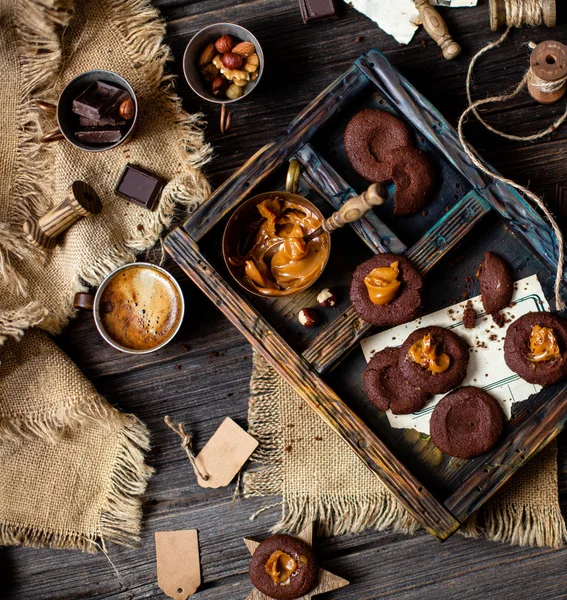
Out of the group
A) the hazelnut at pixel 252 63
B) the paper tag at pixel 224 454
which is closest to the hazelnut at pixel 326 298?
the paper tag at pixel 224 454

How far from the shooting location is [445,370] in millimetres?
1834

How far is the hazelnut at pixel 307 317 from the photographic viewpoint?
1886 mm

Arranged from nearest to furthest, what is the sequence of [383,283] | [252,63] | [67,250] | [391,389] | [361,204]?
[361,204] → [383,283] → [391,389] → [252,63] → [67,250]

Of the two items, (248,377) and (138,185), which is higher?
(138,185)

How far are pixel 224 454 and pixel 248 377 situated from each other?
0.87 ft

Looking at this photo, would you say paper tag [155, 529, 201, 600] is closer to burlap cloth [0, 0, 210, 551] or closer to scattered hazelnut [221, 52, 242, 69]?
burlap cloth [0, 0, 210, 551]

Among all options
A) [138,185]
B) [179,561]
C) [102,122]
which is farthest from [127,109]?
[179,561]

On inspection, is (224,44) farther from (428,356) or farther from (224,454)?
(224,454)

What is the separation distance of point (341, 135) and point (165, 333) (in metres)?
0.83

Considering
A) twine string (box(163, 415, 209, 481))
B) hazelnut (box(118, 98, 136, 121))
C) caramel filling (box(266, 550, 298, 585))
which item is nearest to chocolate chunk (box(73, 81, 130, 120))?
hazelnut (box(118, 98, 136, 121))

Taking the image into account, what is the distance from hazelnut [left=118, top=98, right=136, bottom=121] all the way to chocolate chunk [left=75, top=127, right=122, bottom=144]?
2.1 inches

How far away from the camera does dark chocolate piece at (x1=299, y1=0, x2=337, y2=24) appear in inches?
78.6

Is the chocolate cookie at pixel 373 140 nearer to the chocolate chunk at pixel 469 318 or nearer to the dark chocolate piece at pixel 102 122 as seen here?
the chocolate chunk at pixel 469 318

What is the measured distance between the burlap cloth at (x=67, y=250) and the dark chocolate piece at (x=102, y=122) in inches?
3.3
